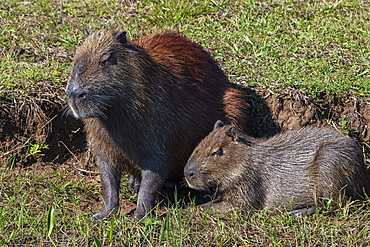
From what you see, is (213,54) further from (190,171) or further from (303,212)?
(303,212)

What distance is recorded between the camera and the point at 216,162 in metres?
5.13

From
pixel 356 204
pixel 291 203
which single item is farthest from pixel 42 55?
pixel 356 204

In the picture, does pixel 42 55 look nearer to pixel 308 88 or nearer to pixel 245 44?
pixel 245 44

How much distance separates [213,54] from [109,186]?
2144mm

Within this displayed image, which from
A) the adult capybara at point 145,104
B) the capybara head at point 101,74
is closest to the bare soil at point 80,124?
the adult capybara at point 145,104

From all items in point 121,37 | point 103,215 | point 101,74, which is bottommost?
point 103,215

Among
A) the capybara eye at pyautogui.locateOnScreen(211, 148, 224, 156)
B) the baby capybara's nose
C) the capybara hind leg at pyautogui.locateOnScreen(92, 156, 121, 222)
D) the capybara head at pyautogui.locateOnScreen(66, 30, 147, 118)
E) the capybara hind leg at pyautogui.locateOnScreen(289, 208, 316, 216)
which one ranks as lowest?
the capybara hind leg at pyautogui.locateOnScreen(92, 156, 121, 222)

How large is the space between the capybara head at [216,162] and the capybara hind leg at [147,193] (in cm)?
29

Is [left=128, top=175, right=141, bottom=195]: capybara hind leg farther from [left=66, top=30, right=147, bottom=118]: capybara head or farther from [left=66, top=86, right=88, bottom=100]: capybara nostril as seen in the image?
[left=66, top=86, right=88, bottom=100]: capybara nostril

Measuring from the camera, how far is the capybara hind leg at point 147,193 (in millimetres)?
5047

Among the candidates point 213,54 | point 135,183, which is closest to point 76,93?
point 135,183

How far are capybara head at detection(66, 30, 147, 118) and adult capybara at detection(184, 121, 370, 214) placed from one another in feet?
2.89

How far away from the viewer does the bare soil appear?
19.2 ft

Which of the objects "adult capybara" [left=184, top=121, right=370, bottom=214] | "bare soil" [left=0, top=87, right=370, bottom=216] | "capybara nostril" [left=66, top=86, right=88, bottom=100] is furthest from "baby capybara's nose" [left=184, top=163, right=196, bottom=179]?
"capybara nostril" [left=66, top=86, right=88, bottom=100]
